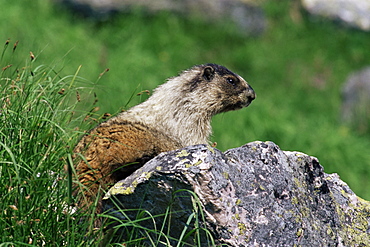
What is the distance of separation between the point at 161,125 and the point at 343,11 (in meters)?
9.80

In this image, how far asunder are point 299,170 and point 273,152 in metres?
0.27

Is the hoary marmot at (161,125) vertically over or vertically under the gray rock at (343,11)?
under

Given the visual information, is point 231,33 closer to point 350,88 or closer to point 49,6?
point 350,88

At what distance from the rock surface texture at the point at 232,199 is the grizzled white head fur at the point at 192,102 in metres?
1.71

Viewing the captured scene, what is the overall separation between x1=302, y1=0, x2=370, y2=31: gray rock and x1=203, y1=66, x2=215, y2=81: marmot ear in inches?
339

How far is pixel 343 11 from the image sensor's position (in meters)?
14.2

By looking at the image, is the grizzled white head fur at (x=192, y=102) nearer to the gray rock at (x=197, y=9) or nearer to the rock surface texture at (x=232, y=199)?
the rock surface texture at (x=232, y=199)

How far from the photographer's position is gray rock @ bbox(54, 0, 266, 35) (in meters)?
12.5

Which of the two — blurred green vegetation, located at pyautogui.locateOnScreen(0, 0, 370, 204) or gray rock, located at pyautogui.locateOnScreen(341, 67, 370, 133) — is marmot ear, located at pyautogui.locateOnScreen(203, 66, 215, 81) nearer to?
blurred green vegetation, located at pyautogui.locateOnScreen(0, 0, 370, 204)

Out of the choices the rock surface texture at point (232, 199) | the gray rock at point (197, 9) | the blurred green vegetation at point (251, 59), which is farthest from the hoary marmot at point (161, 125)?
the gray rock at point (197, 9)

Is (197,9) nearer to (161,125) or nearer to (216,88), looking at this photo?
(216,88)

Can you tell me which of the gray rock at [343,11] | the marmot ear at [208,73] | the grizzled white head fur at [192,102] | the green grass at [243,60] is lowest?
the grizzled white head fur at [192,102]

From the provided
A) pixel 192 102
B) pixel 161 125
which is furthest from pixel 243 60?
pixel 161 125

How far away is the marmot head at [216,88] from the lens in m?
6.30
